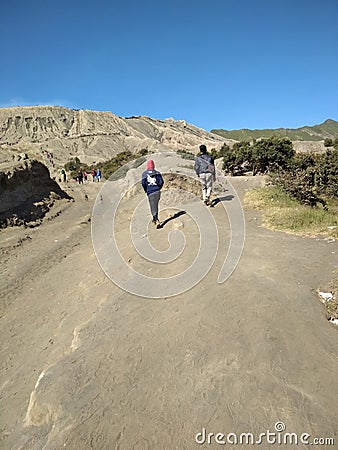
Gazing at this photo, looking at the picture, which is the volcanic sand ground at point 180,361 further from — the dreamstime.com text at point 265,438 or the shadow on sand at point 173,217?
the shadow on sand at point 173,217

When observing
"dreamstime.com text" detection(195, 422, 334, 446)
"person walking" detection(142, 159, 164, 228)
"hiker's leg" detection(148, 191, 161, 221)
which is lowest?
"dreamstime.com text" detection(195, 422, 334, 446)

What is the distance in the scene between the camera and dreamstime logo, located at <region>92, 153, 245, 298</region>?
5664 mm

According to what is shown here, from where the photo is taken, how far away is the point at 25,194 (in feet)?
53.7

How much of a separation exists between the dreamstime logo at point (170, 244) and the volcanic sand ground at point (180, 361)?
0.25m

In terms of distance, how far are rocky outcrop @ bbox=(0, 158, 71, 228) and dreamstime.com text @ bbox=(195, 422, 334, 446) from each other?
12746 millimetres

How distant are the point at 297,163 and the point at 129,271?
59.6 feet

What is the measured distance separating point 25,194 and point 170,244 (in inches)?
469

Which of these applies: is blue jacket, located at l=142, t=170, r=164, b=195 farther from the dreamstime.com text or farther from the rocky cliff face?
the rocky cliff face

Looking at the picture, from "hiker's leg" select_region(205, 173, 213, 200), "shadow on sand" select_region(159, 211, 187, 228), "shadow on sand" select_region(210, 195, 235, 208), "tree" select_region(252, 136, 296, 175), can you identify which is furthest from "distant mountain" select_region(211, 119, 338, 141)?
"shadow on sand" select_region(159, 211, 187, 228)

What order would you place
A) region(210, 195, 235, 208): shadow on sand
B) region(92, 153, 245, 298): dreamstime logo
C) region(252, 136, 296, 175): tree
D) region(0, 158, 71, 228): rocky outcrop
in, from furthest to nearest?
region(252, 136, 296, 175): tree, region(0, 158, 71, 228): rocky outcrop, region(210, 195, 235, 208): shadow on sand, region(92, 153, 245, 298): dreamstime logo

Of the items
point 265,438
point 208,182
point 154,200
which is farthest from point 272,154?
point 265,438

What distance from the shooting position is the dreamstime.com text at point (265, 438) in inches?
105

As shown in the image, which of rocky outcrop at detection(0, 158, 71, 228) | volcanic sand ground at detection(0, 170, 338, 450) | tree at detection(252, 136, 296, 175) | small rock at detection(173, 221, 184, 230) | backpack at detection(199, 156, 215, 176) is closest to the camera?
volcanic sand ground at detection(0, 170, 338, 450)

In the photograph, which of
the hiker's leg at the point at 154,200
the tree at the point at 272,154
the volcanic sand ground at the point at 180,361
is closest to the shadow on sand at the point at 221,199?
the hiker's leg at the point at 154,200
